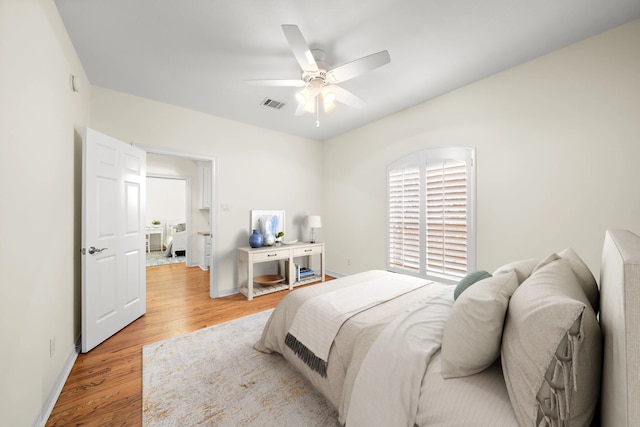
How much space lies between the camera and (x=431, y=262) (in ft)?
10.6

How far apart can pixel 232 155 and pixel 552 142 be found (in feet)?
12.9

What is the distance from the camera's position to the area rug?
5.01 feet

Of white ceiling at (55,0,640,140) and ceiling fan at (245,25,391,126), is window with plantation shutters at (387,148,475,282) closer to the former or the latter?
white ceiling at (55,0,640,140)

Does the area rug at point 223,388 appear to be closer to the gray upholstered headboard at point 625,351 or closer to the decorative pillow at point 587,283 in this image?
the gray upholstered headboard at point 625,351

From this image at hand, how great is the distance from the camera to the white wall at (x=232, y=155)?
10.1 feet

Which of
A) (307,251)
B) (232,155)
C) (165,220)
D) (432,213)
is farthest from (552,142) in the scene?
(165,220)

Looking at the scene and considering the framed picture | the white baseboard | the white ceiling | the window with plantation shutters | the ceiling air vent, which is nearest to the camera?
the white baseboard

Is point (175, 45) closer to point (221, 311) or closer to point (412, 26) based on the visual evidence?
point (412, 26)

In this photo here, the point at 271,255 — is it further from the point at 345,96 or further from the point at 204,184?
the point at 204,184

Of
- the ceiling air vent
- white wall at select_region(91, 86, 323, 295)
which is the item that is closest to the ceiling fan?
the ceiling air vent

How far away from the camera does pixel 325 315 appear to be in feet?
5.46

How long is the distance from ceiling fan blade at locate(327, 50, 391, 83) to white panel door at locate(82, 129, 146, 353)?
2.32m

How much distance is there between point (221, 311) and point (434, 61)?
12.2 ft

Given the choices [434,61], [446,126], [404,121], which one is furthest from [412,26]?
[404,121]
